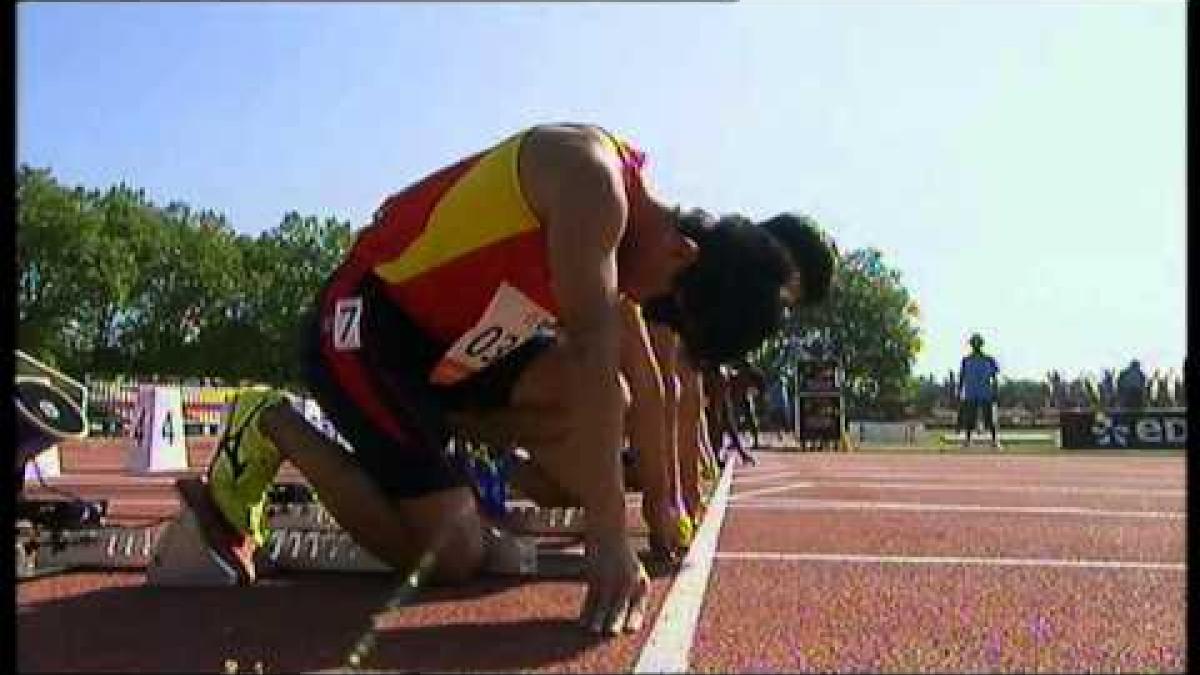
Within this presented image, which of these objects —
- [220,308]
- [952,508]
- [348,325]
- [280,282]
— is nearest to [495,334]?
[348,325]

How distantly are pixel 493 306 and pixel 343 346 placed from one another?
1.64ft

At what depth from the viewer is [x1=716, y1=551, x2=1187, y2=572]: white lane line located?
463 cm

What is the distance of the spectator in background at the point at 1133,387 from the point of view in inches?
1068

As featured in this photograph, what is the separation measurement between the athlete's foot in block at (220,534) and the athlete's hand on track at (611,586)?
4.40ft

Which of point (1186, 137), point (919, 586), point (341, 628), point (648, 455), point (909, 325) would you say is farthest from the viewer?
point (909, 325)

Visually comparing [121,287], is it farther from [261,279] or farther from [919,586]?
[919,586]

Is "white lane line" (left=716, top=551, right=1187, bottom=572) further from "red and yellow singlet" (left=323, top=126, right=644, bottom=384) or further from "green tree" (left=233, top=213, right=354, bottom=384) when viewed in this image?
"green tree" (left=233, top=213, right=354, bottom=384)

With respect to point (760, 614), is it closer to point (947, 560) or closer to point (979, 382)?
point (947, 560)

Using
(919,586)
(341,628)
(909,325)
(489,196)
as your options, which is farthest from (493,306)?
(909,325)

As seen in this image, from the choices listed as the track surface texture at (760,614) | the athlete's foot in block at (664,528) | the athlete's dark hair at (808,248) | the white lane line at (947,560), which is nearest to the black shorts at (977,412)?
the track surface texture at (760,614)

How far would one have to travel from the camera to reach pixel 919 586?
13.3ft

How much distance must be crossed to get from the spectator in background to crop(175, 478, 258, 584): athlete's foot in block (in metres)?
25.5

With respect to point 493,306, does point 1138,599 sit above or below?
below

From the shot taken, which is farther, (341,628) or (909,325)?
(909,325)
